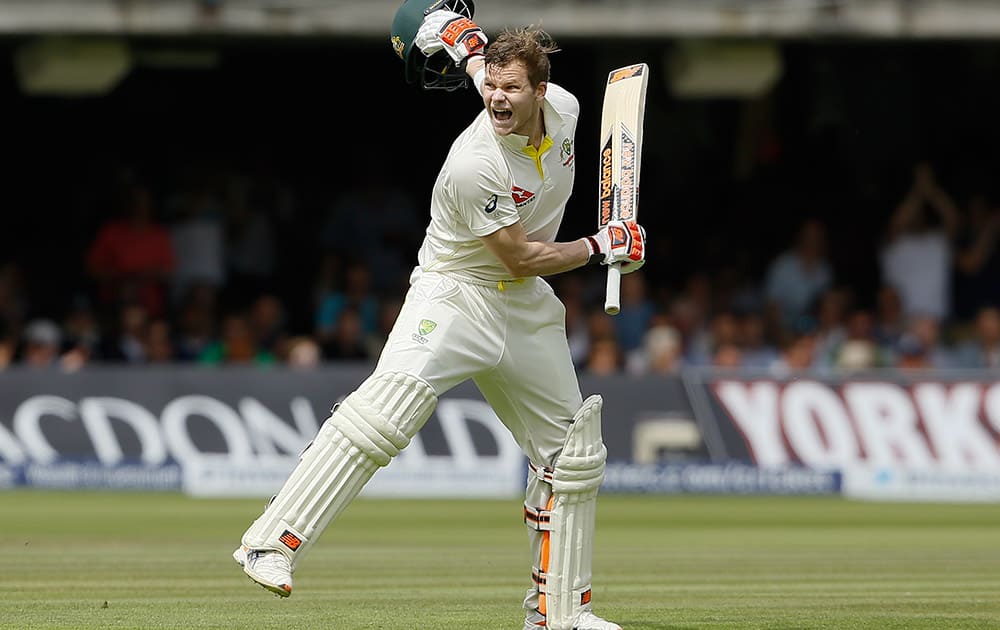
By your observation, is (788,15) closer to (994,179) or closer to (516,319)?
(994,179)

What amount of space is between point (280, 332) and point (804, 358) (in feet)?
13.5

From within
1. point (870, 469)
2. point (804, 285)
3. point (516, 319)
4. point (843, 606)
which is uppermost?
point (804, 285)

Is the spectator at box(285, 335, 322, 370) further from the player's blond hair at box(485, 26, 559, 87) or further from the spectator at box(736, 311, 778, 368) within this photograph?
the player's blond hair at box(485, 26, 559, 87)

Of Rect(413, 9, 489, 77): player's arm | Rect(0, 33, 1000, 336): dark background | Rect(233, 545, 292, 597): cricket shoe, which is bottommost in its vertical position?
Rect(233, 545, 292, 597): cricket shoe

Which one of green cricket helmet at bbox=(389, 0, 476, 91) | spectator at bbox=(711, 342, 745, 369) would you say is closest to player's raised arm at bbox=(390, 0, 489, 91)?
green cricket helmet at bbox=(389, 0, 476, 91)

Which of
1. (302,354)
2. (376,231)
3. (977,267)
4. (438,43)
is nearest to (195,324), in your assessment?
(302,354)

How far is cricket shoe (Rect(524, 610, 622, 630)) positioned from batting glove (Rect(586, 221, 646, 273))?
1030 millimetres

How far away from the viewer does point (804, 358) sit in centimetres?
1238

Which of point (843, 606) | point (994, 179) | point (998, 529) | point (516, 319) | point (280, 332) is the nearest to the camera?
point (516, 319)

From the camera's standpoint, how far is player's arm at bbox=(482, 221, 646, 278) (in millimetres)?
4777

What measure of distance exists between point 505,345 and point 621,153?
70cm

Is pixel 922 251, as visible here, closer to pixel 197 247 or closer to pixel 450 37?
pixel 197 247

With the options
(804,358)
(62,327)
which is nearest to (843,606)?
(804,358)

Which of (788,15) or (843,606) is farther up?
(788,15)
